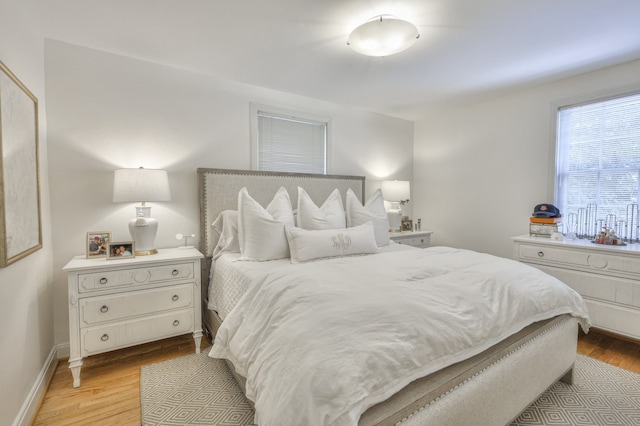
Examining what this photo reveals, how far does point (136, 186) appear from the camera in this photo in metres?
2.18

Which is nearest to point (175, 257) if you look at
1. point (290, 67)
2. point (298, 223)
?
point (298, 223)

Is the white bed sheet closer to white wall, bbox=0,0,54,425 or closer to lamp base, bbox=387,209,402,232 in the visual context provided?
white wall, bbox=0,0,54,425

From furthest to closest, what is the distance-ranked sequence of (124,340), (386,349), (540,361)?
(124,340)
(540,361)
(386,349)

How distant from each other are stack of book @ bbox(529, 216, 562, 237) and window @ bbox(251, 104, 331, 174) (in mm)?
2334

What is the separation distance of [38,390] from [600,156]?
4781mm

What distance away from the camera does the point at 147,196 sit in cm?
220

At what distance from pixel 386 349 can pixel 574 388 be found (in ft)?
5.92

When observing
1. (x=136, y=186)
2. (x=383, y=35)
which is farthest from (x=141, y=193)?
(x=383, y=35)

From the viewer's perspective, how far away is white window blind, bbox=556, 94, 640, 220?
2570mm

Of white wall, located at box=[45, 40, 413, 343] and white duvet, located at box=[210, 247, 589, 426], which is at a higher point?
white wall, located at box=[45, 40, 413, 343]

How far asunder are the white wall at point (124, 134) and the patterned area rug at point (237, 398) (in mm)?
1087

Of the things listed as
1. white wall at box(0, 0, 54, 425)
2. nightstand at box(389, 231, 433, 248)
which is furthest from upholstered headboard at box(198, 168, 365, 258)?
white wall at box(0, 0, 54, 425)

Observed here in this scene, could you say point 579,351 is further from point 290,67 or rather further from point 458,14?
point 290,67

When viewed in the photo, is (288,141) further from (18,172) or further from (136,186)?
(18,172)
